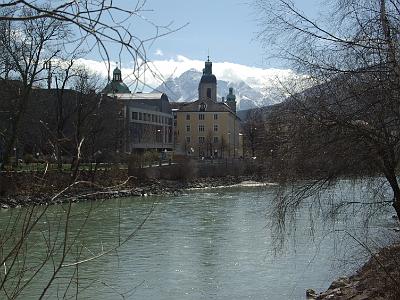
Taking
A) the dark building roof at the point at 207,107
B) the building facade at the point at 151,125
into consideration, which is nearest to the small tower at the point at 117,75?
the building facade at the point at 151,125

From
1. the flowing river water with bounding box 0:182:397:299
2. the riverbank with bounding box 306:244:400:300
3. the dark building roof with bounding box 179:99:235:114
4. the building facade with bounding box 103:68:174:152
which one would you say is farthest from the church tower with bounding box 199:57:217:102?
the riverbank with bounding box 306:244:400:300

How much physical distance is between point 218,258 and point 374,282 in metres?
7.28

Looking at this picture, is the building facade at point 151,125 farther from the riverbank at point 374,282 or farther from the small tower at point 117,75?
the small tower at point 117,75

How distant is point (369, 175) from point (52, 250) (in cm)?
678

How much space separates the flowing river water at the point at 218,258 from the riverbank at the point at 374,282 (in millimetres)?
338

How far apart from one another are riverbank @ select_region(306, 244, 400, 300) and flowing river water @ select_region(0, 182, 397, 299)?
34cm

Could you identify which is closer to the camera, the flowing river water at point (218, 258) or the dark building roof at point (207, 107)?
the flowing river water at point (218, 258)

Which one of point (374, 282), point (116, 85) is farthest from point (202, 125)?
point (116, 85)

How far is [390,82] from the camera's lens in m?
4.80

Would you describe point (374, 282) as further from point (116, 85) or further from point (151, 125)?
point (151, 125)

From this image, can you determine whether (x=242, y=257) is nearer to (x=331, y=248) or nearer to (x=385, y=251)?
(x=331, y=248)

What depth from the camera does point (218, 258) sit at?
15.4 meters

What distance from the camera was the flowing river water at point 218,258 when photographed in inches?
435

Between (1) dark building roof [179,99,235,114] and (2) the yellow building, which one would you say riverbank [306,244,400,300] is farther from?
(1) dark building roof [179,99,235,114]
